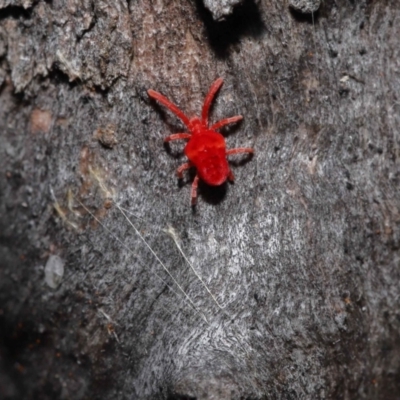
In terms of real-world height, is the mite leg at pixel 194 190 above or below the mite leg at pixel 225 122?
below

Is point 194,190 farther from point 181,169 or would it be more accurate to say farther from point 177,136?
point 177,136

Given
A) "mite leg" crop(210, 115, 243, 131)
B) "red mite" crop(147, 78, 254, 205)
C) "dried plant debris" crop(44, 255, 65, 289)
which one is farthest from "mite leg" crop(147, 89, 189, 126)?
"dried plant debris" crop(44, 255, 65, 289)

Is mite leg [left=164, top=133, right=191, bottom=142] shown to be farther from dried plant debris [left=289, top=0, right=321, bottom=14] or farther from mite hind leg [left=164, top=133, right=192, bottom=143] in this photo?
dried plant debris [left=289, top=0, right=321, bottom=14]

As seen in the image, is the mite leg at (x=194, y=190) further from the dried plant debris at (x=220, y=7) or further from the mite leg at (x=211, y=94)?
the dried plant debris at (x=220, y=7)

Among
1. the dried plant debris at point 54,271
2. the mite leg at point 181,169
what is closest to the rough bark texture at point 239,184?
the mite leg at point 181,169

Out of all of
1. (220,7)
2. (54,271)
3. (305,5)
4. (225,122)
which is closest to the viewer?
(220,7)

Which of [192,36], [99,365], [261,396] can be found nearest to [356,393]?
[261,396]

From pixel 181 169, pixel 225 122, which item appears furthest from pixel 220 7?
pixel 181 169
